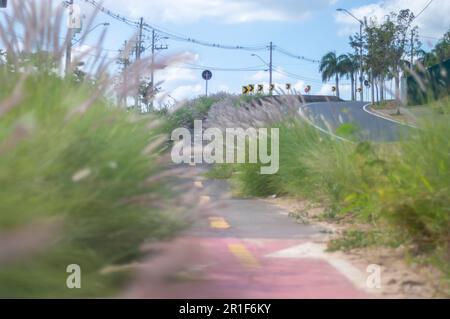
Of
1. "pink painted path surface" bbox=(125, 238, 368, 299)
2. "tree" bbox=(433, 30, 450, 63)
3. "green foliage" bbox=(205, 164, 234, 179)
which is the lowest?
"pink painted path surface" bbox=(125, 238, 368, 299)

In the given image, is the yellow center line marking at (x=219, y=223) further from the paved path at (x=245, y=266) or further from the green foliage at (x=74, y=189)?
the green foliage at (x=74, y=189)

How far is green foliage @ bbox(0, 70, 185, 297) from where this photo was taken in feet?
10.8

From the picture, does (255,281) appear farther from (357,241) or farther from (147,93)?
(147,93)

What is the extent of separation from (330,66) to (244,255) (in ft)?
353

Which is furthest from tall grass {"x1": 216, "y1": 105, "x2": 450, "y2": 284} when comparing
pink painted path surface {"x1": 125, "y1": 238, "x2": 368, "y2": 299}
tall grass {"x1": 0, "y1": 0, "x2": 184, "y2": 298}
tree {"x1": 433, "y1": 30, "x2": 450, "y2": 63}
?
tree {"x1": 433, "y1": 30, "x2": 450, "y2": 63}

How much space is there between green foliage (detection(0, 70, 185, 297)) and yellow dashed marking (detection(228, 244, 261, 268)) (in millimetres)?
1032

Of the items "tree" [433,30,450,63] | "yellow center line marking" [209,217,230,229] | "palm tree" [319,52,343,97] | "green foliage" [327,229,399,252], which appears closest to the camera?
"green foliage" [327,229,399,252]

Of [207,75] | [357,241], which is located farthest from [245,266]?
[207,75]

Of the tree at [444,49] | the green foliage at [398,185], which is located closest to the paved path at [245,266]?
the green foliage at [398,185]

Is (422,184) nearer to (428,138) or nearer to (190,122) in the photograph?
(428,138)

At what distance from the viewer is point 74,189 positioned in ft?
12.4

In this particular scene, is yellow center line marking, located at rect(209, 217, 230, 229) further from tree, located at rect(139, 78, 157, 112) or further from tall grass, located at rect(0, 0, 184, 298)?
tall grass, located at rect(0, 0, 184, 298)

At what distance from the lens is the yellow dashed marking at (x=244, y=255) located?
5235mm

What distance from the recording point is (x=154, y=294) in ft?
11.7
